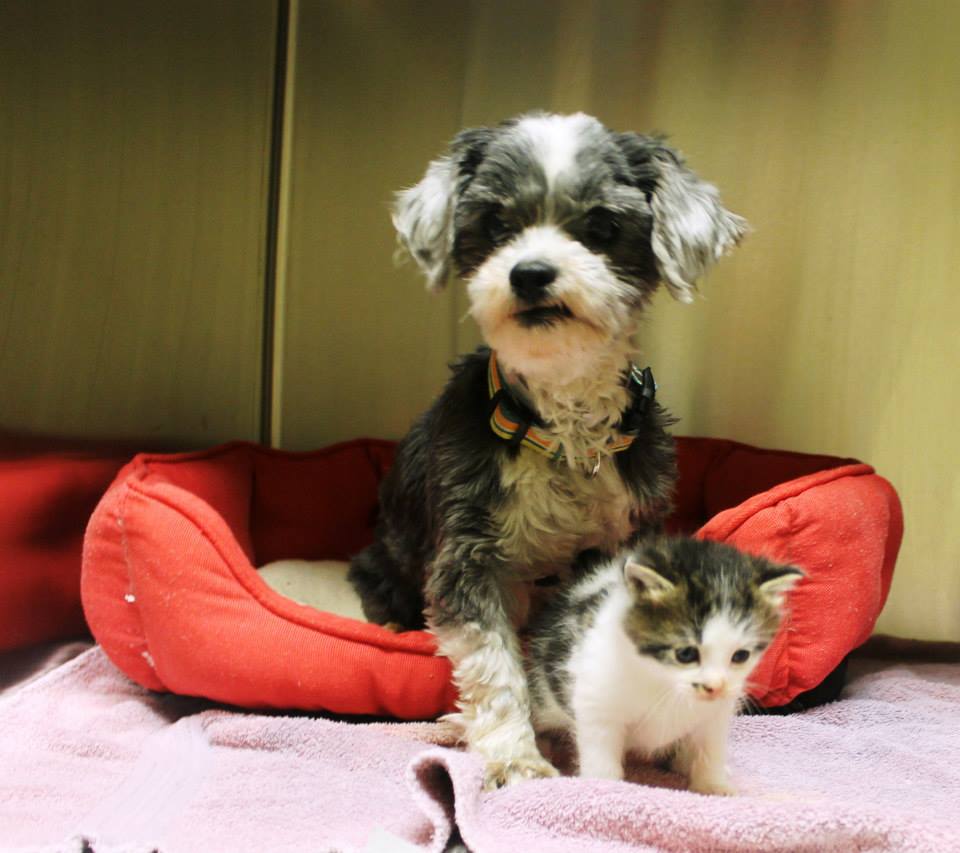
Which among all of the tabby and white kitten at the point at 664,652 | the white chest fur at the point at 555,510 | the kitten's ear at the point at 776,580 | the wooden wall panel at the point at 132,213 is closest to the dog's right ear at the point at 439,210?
the white chest fur at the point at 555,510

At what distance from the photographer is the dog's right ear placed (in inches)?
→ 55.8

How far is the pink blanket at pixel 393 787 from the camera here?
1083mm

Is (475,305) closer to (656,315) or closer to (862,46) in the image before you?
(656,315)

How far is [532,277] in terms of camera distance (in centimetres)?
122

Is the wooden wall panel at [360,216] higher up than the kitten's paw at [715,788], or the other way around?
the wooden wall panel at [360,216]

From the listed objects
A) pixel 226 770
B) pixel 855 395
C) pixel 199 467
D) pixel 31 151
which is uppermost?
pixel 31 151

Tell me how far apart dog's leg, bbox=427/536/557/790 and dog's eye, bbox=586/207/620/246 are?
540 mm

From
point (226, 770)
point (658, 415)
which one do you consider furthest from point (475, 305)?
point (226, 770)

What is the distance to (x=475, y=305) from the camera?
4.28 feet

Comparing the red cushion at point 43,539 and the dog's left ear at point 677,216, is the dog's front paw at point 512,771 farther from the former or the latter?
the red cushion at point 43,539

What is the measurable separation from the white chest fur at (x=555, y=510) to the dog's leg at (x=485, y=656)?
0.06 meters

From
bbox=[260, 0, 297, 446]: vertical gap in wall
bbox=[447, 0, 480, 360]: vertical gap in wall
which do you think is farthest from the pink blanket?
bbox=[447, 0, 480, 360]: vertical gap in wall

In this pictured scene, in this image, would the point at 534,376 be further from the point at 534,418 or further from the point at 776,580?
the point at 776,580

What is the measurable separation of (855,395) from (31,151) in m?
1.95
